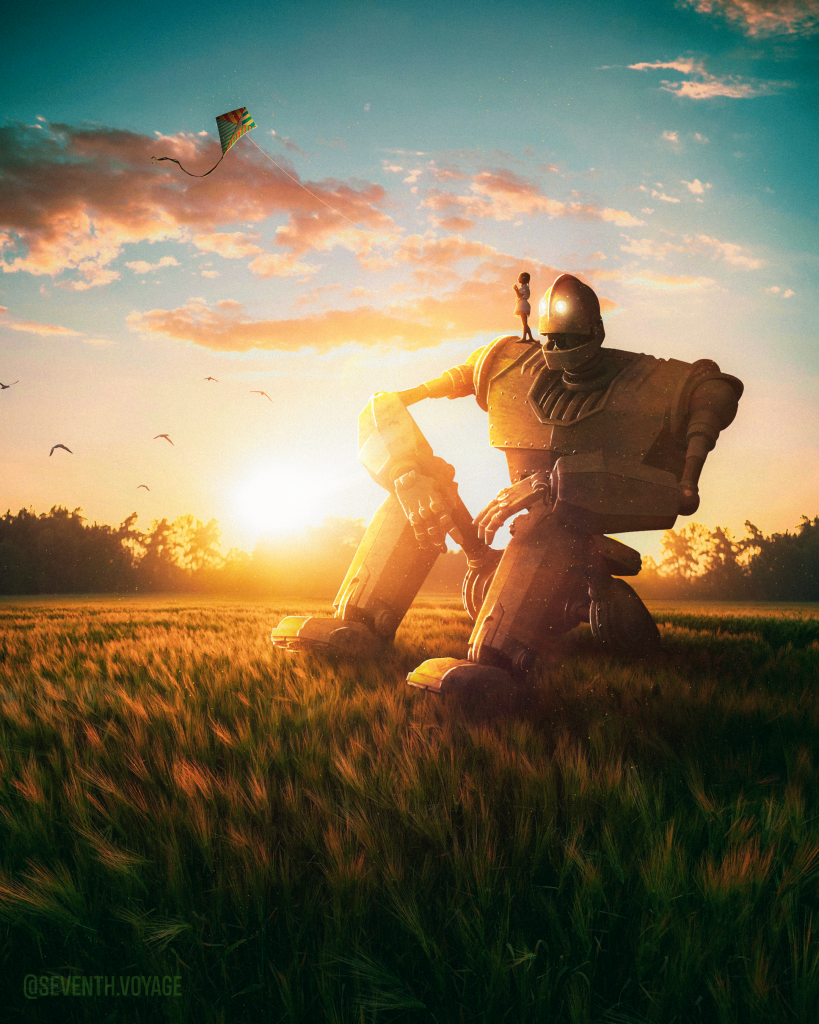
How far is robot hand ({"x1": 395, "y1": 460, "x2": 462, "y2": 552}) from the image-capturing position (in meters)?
2.91

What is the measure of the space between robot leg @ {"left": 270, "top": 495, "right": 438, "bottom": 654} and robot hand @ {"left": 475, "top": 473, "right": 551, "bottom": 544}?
0.59 m

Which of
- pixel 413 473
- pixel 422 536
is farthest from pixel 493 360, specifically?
pixel 422 536

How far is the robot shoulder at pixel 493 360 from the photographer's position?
3.24 metres

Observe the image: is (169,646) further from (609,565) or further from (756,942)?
(756,942)

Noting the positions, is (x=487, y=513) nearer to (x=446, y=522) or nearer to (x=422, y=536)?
(x=446, y=522)

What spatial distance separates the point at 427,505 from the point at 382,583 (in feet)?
1.89

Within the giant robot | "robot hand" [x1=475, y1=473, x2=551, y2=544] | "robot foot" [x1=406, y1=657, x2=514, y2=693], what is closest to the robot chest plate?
the giant robot

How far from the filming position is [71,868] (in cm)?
119

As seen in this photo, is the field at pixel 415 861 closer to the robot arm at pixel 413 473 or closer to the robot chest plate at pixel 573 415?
the robot arm at pixel 413 473

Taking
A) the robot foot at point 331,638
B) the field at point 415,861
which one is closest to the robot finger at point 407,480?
the robot foot at point 331,638

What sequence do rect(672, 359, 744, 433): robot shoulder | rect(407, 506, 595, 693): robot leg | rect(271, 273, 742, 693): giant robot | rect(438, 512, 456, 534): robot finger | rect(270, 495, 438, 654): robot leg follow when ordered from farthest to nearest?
rect(270, 495, 438, 654): robot leg
rect(438, 512, 456, 534): robot finger
rect(672, 359, 744, 433): robot shoulder
rect(271, 273, 742, 693): giant robot
rect(407, 506, 595, 693): robot leg

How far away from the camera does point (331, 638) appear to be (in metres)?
3.09

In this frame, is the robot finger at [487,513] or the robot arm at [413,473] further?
the robot arm at [413,473]

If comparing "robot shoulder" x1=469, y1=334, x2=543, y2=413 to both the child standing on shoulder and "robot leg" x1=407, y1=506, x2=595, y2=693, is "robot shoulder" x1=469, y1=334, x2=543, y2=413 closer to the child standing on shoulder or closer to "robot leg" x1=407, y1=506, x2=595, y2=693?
the child standing on shoulder
